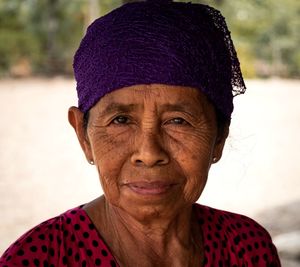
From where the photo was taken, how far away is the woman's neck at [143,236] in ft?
5.48

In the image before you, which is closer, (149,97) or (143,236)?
(149,97)

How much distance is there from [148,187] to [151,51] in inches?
14.3

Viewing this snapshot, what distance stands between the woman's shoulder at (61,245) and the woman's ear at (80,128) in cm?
17

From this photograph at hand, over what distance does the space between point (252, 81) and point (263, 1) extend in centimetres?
756

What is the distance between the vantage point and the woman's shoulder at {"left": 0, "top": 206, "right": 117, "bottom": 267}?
1.47 metres

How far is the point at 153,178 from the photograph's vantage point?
1.51 meters

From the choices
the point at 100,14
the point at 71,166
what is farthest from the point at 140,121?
the point at 100,14

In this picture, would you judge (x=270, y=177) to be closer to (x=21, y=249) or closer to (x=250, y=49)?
(x=21, y=249)

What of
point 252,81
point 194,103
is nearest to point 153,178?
point 194,103

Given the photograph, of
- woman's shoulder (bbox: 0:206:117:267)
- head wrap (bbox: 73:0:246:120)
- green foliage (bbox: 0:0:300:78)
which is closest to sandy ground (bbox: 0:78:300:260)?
head wrap (bbox: 73:0:246:120)

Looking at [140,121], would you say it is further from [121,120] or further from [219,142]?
[219,142]

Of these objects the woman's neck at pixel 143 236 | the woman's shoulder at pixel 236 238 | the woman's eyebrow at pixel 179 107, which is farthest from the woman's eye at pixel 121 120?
the woman's shoulder at pixel 236 238

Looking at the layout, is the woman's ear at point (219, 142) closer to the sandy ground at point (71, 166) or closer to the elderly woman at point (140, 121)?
the elderly woman at point (140, 121)

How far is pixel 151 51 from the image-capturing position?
4.87 ft
